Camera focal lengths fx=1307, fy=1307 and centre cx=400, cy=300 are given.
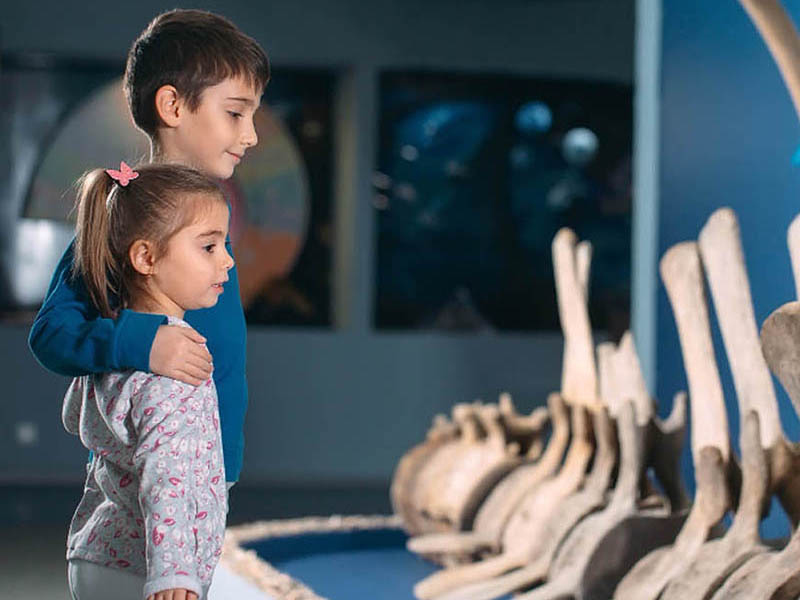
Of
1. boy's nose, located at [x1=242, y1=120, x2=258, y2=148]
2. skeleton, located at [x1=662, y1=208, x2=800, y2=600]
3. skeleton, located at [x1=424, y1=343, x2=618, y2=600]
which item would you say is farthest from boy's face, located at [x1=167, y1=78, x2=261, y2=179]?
skeleton, located at [x1=424, y1=343, x2=618, y2=600]

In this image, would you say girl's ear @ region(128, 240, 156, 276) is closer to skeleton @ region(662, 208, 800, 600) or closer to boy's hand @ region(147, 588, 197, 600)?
boy's hand @ region(147, 588, 197, 600)

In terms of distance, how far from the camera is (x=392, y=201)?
21.5ft

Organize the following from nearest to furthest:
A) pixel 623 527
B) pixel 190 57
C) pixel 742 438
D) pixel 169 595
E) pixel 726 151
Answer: pixel 169 595, pixel 190 57, pixel 742 438, pixel 623 527, pixel 726 151

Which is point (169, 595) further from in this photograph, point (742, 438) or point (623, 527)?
point (623, 527)

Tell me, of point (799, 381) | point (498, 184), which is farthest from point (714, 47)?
point (498, 184)

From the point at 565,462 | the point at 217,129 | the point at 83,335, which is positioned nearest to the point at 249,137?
the point at 217,129

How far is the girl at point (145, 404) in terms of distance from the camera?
128 centimetres

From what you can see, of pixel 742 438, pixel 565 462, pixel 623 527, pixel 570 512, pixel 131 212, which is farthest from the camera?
pixel 565 462

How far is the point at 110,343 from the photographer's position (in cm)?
131

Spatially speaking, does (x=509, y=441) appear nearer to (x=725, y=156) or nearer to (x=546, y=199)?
(x=725, y=156)

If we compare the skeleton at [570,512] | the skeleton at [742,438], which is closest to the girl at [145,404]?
the skeleton at [742,438]

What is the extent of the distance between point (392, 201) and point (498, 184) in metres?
0.55

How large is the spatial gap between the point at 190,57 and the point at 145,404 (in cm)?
41

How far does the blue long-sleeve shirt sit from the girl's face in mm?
40
